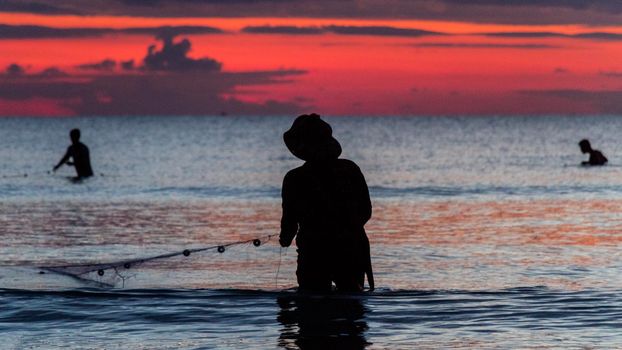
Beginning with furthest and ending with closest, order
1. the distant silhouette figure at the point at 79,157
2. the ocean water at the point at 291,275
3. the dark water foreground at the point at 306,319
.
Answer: the distant silhouette figure at the point at 79,157
the ocean water at the point at 291,275
the dark water foreground at the point at 306,319

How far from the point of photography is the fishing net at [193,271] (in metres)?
13.6

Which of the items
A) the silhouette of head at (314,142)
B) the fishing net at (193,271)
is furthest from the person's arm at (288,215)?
the fishing net at (193,271)

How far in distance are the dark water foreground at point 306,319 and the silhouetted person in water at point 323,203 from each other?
1.51ft

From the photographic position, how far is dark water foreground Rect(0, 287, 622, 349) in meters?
9.83

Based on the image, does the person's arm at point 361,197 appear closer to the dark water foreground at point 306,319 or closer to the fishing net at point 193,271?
the dark water foreground at point 306,319

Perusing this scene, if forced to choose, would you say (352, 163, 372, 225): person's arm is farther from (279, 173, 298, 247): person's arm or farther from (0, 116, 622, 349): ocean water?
(0, 116, 622, 349): ocean water

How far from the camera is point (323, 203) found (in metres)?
10.6

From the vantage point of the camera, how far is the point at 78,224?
70.7 ft

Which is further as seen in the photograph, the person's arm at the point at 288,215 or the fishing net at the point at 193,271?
the fishing net at the point at 193,271

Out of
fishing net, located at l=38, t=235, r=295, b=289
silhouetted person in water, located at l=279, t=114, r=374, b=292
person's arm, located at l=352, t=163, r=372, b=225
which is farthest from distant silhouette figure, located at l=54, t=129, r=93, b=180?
person's arm, located at l=352, t=163, r=372, b=225

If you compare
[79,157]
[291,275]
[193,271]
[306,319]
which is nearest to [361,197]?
[306,319]

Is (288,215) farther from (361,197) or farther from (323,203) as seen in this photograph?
(361,197)

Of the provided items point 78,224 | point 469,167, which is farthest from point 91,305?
point 469,167

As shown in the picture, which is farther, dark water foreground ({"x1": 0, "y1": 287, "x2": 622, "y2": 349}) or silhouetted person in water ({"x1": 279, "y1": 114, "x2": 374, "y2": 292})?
silhouetted person in water ({"x1": 279, "y1": 114, "x2": 374, "y2": 292})
